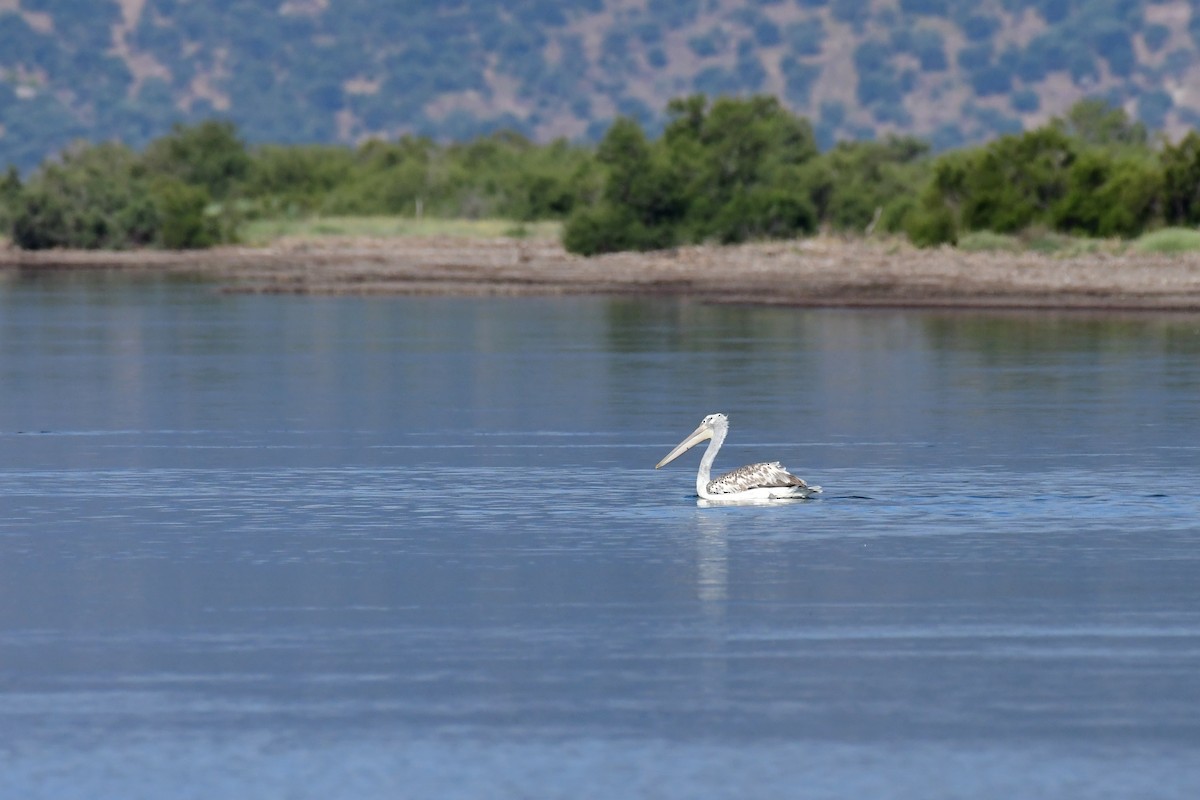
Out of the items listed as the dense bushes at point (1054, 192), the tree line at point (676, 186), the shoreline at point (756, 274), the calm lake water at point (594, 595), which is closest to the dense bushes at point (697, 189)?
the tree line at point (676, 186)

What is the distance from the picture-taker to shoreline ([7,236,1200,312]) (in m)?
44.8

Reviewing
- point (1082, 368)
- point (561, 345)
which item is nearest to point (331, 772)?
point (1082, 368)

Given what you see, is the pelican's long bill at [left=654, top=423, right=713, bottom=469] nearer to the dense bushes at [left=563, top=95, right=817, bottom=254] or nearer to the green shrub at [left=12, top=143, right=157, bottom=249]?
the dense bushes at [left=563, top=95, right=817, bottom=254]

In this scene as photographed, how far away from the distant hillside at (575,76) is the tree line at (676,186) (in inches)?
3214

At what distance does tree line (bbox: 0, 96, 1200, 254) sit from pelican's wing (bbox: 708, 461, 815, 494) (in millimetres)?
38830

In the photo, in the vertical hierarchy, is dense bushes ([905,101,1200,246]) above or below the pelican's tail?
above

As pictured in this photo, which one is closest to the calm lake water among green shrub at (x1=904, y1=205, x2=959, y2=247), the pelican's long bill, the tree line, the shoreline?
the pelican's long bill

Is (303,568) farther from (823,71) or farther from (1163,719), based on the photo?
(823,71)

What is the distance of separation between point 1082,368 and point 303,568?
55.3 feet

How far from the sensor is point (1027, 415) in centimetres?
2228

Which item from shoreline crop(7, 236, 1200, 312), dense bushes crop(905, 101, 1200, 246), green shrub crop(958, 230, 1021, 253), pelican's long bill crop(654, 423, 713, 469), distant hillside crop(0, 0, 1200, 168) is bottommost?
shoreline crop(7, 236, 1200, 312)

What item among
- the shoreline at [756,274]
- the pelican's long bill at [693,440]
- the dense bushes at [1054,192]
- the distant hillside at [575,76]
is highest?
the distant hillside at [575,76]

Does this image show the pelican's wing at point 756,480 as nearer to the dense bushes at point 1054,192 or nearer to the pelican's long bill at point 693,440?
the pelican's long bill at point 693,440

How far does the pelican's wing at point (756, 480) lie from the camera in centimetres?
1543
